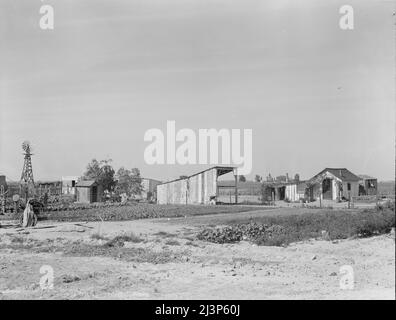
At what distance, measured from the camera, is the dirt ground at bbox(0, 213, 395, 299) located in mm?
8070

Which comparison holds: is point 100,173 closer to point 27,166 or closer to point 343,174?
point 27,166

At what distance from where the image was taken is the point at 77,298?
26.5ft

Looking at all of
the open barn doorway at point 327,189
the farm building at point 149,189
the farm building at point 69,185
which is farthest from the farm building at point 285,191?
the farm building at point 69,185

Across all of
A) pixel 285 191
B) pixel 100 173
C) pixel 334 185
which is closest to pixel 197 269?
pixel 334 185

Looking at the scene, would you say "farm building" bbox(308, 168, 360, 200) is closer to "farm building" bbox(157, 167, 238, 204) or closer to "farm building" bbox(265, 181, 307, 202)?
"farm building" bbox(157, 167, 238, 204)

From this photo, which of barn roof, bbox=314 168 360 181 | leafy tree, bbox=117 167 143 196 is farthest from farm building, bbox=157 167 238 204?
leafy tree, bbox=117 167 143 196

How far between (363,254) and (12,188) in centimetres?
3041

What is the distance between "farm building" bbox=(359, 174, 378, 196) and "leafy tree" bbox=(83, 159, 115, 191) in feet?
93.0

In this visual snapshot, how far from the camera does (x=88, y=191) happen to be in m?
43.3

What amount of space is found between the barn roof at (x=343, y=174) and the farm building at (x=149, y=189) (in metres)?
30.6

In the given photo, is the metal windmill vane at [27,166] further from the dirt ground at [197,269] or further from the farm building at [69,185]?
the farm building at [69,185]

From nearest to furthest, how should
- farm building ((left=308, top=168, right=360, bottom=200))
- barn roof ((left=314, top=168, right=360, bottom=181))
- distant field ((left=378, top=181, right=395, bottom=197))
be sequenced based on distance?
distant field ((left=378, top=181, right=395, bottom=197)), barn roof ((left=314, top=168, right=360, bottom=181)), farm building ((left=308, top=168, right=360, bottom=200))
